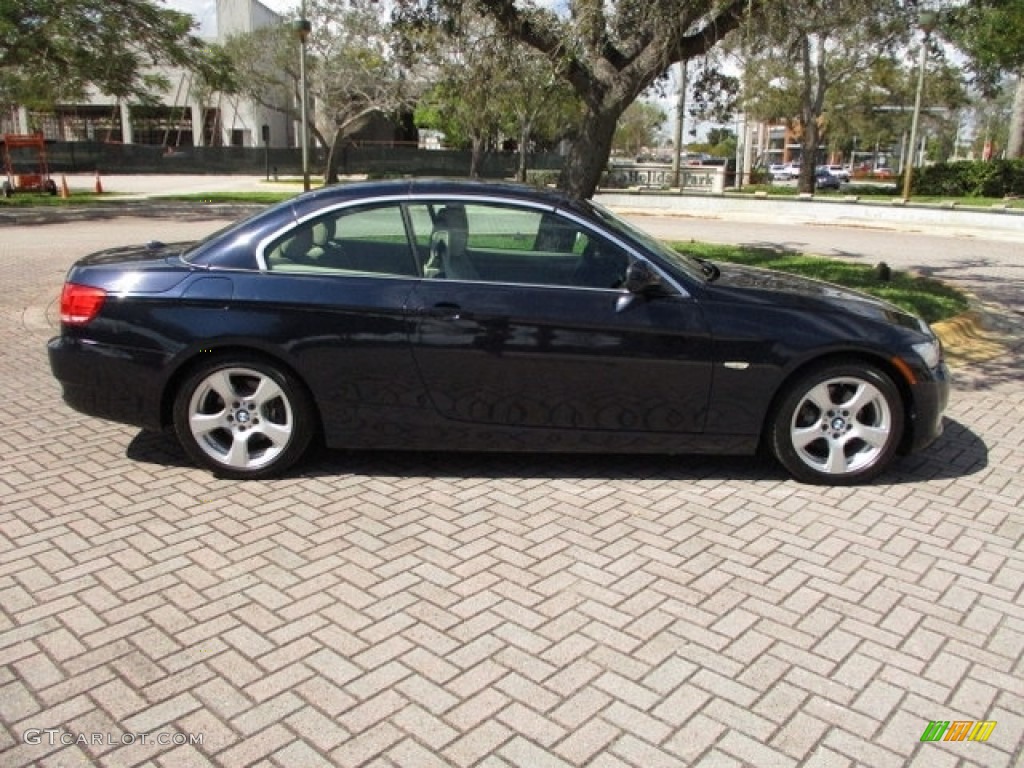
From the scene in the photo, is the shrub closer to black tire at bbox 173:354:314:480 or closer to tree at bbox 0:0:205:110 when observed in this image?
tree at bbox 0:0:205:110

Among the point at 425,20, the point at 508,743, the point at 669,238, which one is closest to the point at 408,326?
the point at 508,743

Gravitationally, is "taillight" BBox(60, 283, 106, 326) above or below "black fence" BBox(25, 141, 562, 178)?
below

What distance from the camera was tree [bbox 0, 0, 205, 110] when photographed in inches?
824

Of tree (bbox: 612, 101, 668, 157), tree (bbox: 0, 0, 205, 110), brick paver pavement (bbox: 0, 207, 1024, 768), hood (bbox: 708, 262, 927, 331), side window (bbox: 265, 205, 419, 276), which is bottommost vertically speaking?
brick paver pavement (bbox: 0, 207, 1024, 768)

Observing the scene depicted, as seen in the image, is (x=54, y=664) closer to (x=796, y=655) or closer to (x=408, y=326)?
(x=408, y=326)

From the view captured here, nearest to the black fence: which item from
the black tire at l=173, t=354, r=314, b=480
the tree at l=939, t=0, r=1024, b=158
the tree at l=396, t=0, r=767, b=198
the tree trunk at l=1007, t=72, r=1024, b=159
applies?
the tree trunk at l=1007, t=72, r=1024, b=159

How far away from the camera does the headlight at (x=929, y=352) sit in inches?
187

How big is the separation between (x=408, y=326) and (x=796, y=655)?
8.09ft

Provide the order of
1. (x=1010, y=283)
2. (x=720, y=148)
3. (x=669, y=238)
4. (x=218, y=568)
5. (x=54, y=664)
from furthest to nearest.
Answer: (x=720, y=148)
(x=669, y=238)
(x=1010, y=283)
(x=218, y=568)
(x=54, y=664)

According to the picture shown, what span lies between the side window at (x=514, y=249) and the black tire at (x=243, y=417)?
1029mm

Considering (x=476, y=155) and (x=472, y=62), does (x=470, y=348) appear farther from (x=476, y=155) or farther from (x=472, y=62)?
(x=476, y=155)

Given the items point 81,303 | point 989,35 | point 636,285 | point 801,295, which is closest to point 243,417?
point 81,303

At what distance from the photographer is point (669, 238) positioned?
18.5 metres

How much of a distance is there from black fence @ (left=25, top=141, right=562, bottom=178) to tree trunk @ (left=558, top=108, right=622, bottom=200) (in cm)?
3596
